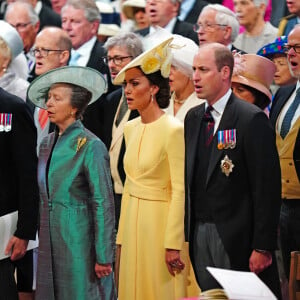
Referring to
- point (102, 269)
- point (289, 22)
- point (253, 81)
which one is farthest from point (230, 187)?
point (289, 22)

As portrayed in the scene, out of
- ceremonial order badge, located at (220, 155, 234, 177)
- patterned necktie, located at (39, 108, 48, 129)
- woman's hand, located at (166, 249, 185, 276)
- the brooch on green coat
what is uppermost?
the brooch on green coat

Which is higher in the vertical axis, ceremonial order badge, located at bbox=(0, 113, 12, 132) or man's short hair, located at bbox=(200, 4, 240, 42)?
man's short hair, located at bbox=(200, 4, 240, 42)

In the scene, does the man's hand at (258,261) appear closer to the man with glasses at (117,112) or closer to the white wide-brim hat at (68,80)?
the white wide-brim hat at (68,80)

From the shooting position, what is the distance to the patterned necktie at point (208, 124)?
5629mm

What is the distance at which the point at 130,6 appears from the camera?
389 inches

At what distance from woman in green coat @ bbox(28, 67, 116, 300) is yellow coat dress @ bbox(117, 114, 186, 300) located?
261 millimetres

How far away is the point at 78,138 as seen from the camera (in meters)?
5.77

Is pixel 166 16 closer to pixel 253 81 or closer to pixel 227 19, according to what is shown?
pixel 227 19

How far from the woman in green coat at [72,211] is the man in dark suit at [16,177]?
0.12 m

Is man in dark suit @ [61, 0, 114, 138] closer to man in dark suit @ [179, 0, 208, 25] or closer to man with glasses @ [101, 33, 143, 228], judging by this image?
man with glasses @ [101, 33, 143, 228]

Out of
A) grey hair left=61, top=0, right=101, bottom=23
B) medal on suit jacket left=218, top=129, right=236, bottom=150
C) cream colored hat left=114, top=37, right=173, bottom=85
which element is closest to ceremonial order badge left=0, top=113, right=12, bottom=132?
cream colored hat left=114, top=37, right=173, bottom=85

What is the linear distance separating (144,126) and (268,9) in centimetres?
315

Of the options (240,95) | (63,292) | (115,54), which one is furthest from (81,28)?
(63,292)

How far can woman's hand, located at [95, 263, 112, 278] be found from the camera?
18.7 feet
